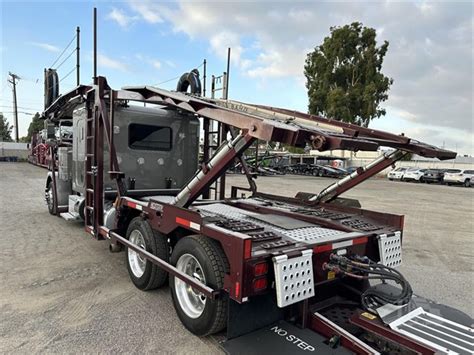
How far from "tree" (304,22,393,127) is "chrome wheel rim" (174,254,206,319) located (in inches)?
1303

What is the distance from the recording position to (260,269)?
8.73ft

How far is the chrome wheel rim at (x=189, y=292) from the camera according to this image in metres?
3.28

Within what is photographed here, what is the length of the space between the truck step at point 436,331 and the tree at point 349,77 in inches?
1301

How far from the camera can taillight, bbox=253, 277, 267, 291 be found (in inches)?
Answer: 104

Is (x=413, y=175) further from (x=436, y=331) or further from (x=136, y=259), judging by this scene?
(x=436, y=331)

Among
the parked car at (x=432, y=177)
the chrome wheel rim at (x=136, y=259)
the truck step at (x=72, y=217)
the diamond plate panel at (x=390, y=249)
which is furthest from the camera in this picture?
the parked car at (x=432, y=177)

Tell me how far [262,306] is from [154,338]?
1055 mm

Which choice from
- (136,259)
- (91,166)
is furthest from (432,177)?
(136,259)

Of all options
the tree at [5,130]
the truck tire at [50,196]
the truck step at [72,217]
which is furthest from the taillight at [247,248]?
the tree at [5,130]

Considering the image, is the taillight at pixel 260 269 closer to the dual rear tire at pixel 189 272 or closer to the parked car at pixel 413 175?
the dual rear tire at pixel 189 272

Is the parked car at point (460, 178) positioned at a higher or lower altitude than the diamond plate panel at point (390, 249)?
lower

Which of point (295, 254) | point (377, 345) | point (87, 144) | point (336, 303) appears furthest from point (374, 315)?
point (87, 144)

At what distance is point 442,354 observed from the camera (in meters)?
2.31

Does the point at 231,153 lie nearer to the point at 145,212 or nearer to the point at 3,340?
the point at 145,212
